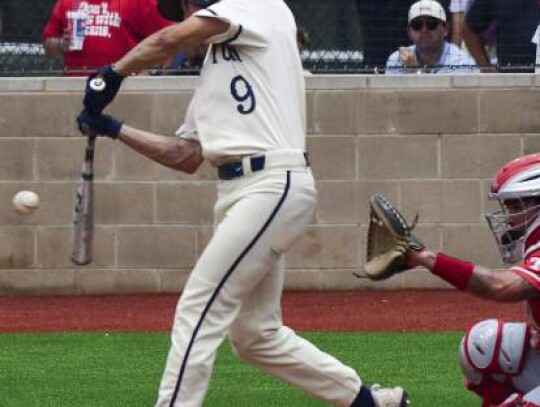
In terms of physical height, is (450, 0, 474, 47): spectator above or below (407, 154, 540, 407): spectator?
above

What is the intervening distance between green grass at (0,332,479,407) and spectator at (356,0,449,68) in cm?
290

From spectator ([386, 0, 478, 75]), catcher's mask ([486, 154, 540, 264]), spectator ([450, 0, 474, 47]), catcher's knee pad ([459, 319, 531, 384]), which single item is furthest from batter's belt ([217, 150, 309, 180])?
spectator ([450, 0, 474, 47])

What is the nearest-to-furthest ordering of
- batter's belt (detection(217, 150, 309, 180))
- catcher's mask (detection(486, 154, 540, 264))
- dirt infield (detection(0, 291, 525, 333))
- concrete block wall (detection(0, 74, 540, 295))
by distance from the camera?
catcher's mask (detection(486, 154, 540, 264)), batter's belt (detection(217, 150, 309, 180)), dirt infield (detection(0, 291, 525, 333)), concrete block wall (detection(0, 74, 540, 295))

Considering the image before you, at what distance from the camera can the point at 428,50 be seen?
36.3ft

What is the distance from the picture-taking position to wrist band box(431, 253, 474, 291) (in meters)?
4.69

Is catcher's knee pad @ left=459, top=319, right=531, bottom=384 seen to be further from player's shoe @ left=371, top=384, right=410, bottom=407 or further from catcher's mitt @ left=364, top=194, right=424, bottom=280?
catcher's mitt @ left=364, top=194, right=424, bottom=280

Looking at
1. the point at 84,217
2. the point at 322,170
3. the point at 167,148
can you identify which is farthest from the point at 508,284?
the point at 322,170

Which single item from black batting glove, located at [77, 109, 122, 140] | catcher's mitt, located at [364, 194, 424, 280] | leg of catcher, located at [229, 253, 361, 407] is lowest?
leg of catcher, located at [229, 253, 361, 407]

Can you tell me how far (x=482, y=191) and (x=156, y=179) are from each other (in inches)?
92.7

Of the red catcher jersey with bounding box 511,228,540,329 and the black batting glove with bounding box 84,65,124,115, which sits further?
the black batting glove with bounding box 84,65,124,115

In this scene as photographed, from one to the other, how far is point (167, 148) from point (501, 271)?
5.33 ft

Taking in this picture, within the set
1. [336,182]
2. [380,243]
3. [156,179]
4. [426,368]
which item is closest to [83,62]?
[156,179]

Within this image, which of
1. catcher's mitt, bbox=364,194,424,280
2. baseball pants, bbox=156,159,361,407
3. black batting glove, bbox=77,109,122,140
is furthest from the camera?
black batting glove, bbox=77,109,122,140

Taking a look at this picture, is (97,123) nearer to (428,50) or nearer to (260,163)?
(260,163)
